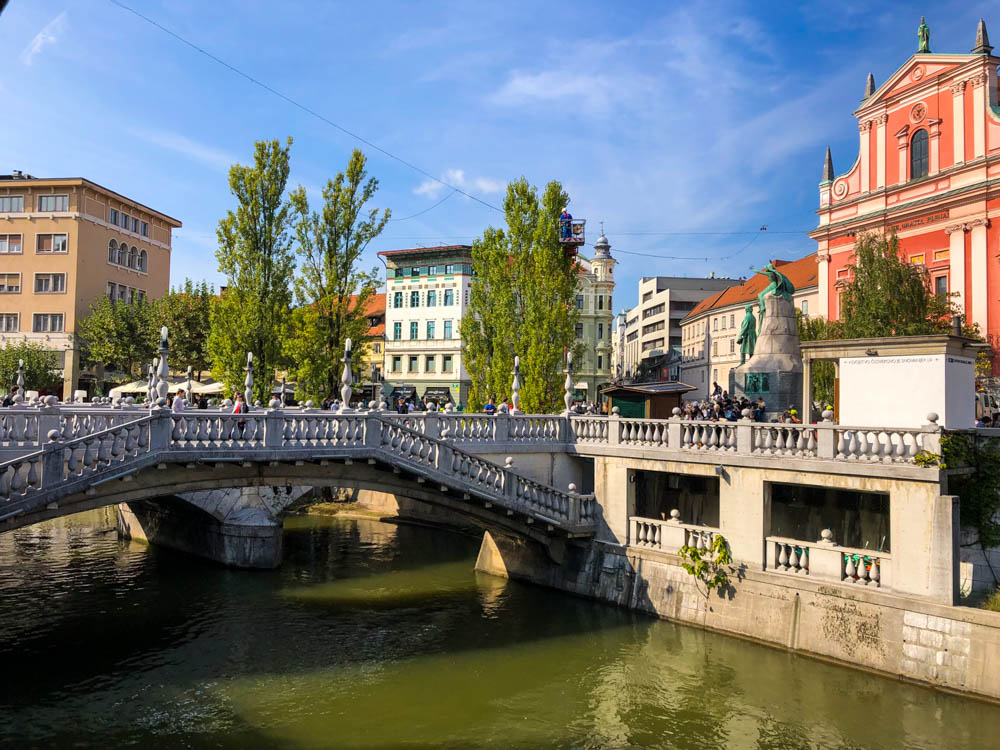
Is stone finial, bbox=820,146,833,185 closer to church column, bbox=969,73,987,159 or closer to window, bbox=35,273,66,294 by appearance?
church column, bbox=969,73,987,159

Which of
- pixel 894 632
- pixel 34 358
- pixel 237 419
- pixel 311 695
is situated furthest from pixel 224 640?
pixel 34 358

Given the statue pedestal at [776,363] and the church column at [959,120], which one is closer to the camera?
the statue pedestal at [776,363]

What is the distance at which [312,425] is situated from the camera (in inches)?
725

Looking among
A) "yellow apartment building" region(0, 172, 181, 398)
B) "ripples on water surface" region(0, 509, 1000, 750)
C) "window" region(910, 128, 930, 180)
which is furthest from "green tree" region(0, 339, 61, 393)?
"window" region(910, 128, 930, 180)

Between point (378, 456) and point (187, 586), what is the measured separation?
9583 mm

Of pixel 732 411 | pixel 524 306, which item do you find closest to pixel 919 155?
pixel 524 306

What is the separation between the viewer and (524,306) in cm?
3453

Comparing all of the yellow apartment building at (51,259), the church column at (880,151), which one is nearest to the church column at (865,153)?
the church column at (880,151)

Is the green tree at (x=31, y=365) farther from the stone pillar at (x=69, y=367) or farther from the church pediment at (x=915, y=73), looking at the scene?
the church pediment at (x=915, y=73)

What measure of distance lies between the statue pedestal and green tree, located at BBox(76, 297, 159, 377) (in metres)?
39.7

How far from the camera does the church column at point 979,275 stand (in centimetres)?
4000

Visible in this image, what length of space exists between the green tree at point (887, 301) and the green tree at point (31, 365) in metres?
48.1

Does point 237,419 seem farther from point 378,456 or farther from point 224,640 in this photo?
point 224,640

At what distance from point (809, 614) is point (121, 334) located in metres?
47.3
